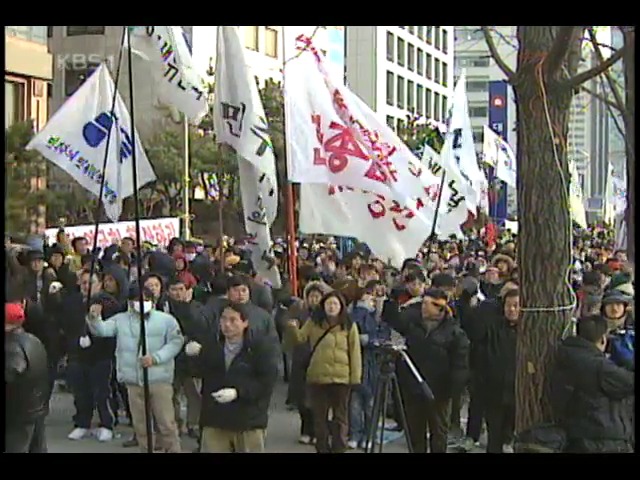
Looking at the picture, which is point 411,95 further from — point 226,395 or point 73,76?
point 226,395

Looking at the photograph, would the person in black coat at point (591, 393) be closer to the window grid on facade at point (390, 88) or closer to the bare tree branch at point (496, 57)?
the bare tree branch at point (496, 57)

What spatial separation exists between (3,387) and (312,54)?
16.7ft

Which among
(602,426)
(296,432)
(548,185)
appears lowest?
(296,432)

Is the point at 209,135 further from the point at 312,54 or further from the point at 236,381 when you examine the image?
the point at 236,381

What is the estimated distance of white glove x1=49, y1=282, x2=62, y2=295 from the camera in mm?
10247

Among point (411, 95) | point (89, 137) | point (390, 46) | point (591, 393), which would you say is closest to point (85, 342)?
point (89, 137)

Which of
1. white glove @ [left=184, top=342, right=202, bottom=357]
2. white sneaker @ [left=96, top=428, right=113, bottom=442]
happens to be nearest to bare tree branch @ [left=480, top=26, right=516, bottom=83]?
white glove @ [left=184, top=342, right=202, bottom=357]

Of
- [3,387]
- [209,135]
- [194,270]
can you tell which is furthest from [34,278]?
[209,135]

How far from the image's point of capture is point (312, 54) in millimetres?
10484

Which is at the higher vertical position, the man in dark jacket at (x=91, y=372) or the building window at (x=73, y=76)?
the building window at (x=73, y=76)

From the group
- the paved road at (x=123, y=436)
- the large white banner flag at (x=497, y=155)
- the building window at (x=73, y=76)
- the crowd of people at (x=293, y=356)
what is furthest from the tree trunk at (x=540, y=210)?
the building window at (x=73, y=76)

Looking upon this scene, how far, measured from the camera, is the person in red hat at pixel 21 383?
675 cm

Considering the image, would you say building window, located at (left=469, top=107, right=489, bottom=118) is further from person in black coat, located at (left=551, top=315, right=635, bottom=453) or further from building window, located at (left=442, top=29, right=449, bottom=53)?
person in black coat, located at (left=551, top=315, right=635, bottom=453)

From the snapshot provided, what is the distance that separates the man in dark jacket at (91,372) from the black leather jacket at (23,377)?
2045 millimetres
